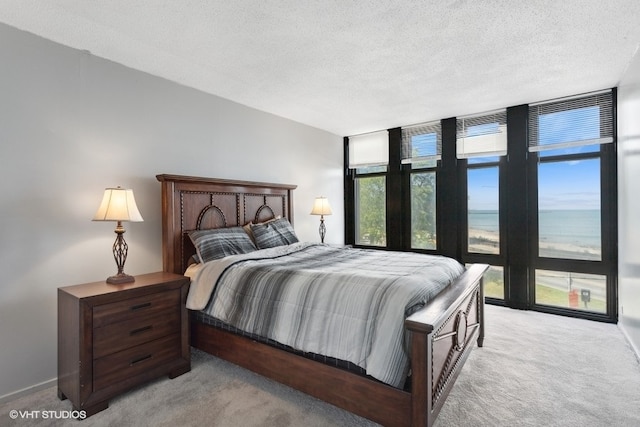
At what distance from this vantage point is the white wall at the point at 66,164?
2213 mm

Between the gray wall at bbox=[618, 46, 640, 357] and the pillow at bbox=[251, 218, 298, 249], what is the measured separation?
3.12m

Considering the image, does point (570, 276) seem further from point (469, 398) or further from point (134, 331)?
point (134, 331)

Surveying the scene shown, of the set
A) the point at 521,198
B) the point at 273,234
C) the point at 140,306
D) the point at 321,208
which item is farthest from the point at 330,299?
the point at 521,198

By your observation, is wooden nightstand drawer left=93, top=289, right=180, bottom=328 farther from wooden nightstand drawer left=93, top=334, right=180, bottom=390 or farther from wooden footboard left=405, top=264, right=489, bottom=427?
wooden footboard left=405, top=264, right=489, bottom=427

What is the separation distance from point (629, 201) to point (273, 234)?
3376 mm

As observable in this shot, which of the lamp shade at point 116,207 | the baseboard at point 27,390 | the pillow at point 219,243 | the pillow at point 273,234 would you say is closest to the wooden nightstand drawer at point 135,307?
the pillow at point 219,243

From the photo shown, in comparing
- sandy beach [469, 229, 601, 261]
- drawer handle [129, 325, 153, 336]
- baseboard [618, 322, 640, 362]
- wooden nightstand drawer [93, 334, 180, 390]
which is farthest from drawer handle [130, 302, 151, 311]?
sandy beach [469, 229, 601, 261]

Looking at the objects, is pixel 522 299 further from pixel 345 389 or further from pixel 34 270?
pixel 34 270

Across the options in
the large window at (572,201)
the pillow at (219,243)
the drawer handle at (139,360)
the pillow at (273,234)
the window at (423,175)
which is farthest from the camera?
the window at (423,175)

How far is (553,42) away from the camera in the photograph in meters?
2.45

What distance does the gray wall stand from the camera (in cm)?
266

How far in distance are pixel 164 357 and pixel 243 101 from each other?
274 cm

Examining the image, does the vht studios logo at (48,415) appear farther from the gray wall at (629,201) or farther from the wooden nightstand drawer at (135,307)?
the gray wall at (629,201)

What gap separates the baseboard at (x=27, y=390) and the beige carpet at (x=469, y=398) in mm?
50
